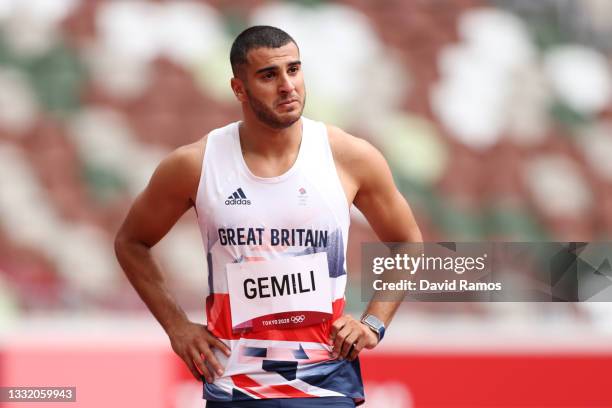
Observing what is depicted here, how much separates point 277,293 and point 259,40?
32.3 inches

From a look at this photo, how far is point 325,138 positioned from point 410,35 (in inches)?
282

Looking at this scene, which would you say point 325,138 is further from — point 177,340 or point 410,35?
point 410,35

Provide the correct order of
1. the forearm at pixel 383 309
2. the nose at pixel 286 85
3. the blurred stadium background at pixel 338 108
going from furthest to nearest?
the blurred stadium background at pixel 338 108
the forearm at pixel 383 309
the nose at pixel 286 85

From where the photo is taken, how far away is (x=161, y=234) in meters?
4.11

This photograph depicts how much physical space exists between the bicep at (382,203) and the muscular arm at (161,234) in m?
0.56

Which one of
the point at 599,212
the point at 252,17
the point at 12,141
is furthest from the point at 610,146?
the point at 12,141

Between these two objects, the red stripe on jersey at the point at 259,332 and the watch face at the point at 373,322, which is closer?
the red stripe on jersey at the point at 259,332

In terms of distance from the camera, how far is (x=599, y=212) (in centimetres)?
1020

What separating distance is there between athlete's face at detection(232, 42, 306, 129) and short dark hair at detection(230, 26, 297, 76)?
0.02m

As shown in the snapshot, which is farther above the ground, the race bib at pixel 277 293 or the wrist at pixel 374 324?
the race bib at pixel 277 293

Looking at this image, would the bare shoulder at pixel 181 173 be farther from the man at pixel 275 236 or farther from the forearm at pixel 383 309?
the forearm at pixel 383 309

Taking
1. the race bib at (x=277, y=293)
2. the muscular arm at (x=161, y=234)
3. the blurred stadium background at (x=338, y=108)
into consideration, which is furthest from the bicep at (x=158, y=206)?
the blurred stadium background at (x=338, y=108)

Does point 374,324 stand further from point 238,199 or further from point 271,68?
point 271,68

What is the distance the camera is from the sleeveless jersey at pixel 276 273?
151 inches
